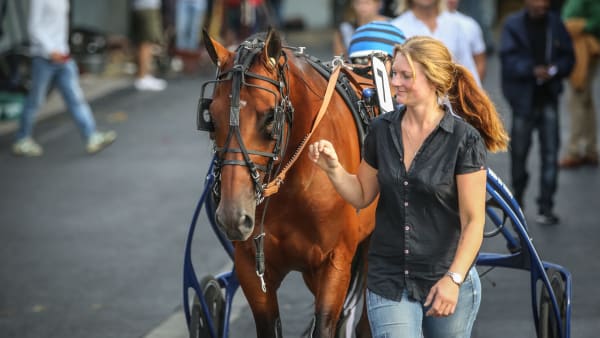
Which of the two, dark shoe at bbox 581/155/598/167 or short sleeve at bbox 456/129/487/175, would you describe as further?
dark shoe at bbox 581/155/598/167

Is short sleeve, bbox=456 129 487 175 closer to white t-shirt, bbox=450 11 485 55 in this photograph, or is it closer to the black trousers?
white t-shirt, bbox=450 11 485 55

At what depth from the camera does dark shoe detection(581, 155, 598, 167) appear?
12.0 meters

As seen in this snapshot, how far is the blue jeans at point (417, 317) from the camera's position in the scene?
4273 millimetres

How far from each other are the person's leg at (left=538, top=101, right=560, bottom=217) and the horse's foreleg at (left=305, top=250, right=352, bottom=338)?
4.73 meters

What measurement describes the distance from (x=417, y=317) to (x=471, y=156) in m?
0.66

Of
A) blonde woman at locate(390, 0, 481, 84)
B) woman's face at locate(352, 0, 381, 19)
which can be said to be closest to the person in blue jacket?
blonde woman at locate(390, 0, 481, 84)

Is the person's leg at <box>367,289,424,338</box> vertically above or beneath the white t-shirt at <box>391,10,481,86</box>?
above

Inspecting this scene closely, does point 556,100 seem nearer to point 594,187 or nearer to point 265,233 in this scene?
point 594,187

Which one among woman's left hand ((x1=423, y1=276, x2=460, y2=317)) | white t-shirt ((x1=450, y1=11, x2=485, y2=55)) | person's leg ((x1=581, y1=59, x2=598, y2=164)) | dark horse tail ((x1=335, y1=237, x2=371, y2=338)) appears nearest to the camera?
woman's left hand ((x1=423, y1=276, x2=460, y2=317))

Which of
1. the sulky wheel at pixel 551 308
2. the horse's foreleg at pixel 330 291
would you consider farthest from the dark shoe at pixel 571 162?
the horse's foreleg at pixel 330 291

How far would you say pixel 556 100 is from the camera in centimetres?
988

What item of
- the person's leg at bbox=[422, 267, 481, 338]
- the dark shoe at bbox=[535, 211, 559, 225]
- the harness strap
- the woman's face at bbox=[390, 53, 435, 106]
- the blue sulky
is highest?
the woman's face at bbox=[390, 53, 435, 106]

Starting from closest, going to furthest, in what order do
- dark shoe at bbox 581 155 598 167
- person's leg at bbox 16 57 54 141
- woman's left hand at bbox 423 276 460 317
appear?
woman's left hand at bbox 423 276 460 317 → dark shoe at bbox 581 155 598 167 → person's leg at bbox 16 57 54 141

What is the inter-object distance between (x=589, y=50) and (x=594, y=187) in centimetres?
157
